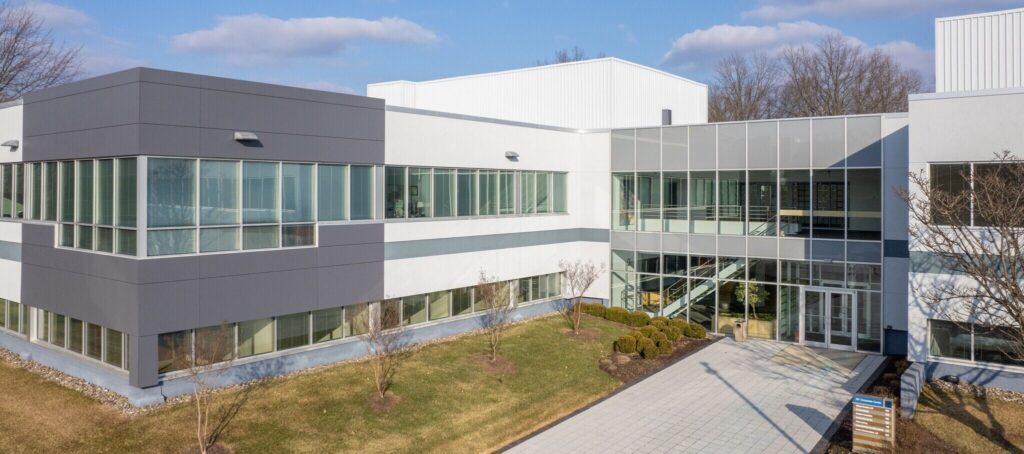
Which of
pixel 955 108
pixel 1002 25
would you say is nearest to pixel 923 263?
pixel 955 108

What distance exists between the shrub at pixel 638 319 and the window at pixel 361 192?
994 centimetres

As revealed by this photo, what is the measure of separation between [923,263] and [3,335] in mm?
24728

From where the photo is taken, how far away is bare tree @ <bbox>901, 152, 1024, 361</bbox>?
14898 millimetres

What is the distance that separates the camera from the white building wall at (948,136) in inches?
639

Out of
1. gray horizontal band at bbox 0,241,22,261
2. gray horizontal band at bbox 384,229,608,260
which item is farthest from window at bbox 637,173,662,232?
gray horizontal band at bbox 0,241,22,261

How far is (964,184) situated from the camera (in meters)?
16.9

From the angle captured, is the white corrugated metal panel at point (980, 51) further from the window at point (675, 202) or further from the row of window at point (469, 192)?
the row of window at point (469, 192)

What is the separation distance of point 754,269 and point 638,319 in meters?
4.15

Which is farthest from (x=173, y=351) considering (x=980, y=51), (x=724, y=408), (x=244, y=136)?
(x=980, y=51)

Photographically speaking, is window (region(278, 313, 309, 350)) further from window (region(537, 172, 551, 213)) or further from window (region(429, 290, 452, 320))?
window (region(537, 172, 551, 213))

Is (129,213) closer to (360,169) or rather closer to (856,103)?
(360,169)

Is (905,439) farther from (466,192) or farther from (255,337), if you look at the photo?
(255,337)

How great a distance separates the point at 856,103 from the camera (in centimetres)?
4716

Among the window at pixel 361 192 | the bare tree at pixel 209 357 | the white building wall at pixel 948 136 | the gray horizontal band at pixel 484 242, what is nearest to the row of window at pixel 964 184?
the white building wall at pixel 948 136
